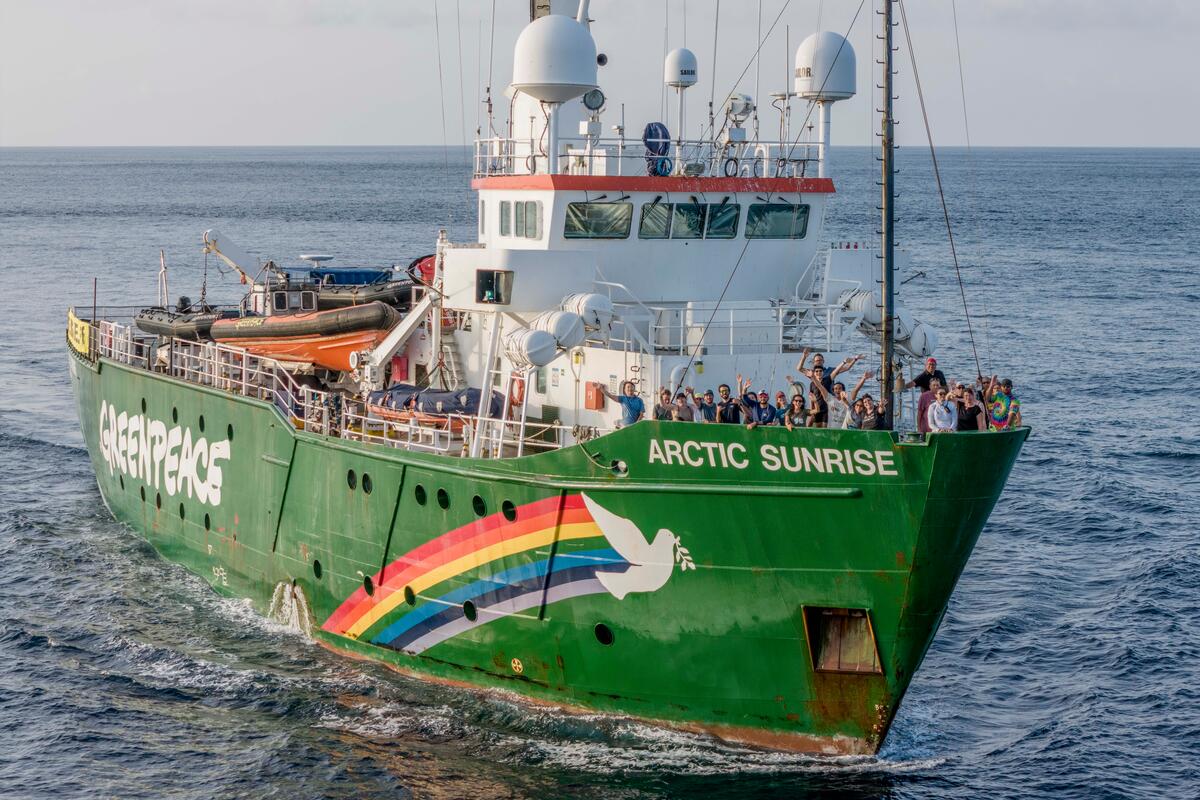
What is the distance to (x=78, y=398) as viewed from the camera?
33.4m

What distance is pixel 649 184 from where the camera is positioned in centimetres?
2180

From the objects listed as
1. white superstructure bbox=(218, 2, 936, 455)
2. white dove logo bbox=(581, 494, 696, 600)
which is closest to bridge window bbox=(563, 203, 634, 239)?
white superstructure bbox=(218, 2, 936, 455)

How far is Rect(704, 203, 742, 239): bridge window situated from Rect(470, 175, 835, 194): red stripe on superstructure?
29 centimetres

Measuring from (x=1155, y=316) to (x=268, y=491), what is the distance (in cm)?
4500

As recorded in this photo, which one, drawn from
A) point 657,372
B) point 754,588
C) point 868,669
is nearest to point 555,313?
point 657,372

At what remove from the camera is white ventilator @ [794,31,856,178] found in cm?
2302

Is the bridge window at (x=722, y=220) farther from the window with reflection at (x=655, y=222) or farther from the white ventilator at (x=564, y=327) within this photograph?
the white ventilator at (x=564, y=327)

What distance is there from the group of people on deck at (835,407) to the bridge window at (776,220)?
3.88 meters

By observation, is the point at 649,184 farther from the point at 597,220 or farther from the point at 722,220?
the point at 722,220

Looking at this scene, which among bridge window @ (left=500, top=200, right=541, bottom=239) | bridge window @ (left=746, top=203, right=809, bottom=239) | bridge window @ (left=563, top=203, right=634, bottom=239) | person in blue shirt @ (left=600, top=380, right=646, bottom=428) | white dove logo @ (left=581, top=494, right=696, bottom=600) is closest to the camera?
white dove logo @ (left=581, top=494, right=696, bottom=600)

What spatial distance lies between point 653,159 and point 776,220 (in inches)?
83.5

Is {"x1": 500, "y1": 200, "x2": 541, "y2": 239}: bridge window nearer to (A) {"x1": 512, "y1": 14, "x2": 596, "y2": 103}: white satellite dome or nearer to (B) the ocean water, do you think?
(A) {"x1": 512, "y1": 14, "x2": 596, "y2": 103}: white satellite dome

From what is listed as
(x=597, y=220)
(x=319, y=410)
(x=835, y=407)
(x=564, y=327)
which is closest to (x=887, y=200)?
(x=835, y=407)

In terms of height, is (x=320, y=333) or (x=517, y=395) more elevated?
(x=320, y=333)
